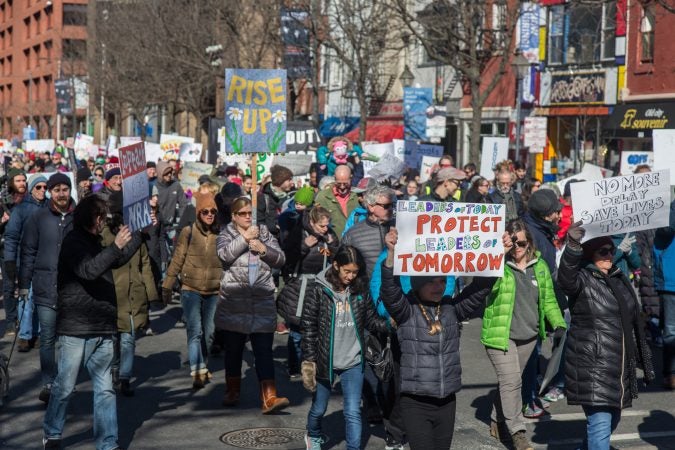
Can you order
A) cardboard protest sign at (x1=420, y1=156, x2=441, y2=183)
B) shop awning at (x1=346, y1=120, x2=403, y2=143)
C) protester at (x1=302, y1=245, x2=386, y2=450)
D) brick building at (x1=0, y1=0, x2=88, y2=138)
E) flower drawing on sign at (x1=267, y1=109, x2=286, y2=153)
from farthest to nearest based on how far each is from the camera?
brick building at (x1=0, y1=0, x2=88, y2=138), shop awning at (x1=346, y1=120, x2=403, y2=143), cardboard protest sign at (x1=420, y1=156, x2=441, y2=183), flower drawing on sign at (x1=267, y1=109, x2=286, y2=153), protester at (x1=302, y1=245, x2=386, y2=450)

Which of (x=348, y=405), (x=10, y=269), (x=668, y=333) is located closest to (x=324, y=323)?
(x=348, y=405)

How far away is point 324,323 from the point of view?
7.80 meters

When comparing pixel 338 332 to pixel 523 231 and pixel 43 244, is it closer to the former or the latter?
pixel 523 231

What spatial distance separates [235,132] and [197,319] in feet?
5.57

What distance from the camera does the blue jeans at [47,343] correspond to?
9586 mm

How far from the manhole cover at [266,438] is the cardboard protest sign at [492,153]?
12.5 meters

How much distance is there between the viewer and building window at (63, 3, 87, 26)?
8062cm

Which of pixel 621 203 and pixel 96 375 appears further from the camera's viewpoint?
pixel 96 375

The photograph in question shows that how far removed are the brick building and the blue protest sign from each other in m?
39.3

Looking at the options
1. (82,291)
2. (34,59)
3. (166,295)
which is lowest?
(166,295)

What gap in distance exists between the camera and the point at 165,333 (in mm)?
13375

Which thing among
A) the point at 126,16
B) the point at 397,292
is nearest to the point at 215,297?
the point at 397,292

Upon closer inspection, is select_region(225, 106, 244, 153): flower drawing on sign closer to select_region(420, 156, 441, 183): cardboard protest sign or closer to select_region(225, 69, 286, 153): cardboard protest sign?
select_region(225, 69, 286, 153): cardboard protest sign

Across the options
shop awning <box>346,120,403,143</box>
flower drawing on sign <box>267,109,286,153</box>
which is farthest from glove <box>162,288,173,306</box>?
shop awning <box>346,120,403,143</box>
